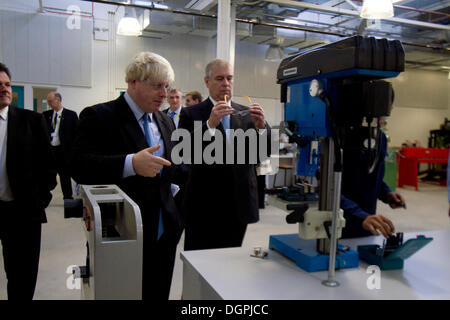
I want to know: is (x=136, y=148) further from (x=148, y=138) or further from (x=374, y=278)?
(x=374, y=278)

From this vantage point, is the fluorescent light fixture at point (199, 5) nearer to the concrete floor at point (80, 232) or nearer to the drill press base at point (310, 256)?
the concrete floor at point (80, 232)

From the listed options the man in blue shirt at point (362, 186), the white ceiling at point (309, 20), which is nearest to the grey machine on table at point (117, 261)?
the man in blue shirt at point (362, 186)

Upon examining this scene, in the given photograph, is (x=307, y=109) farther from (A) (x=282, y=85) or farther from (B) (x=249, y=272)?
(B) (x=249, y=272)

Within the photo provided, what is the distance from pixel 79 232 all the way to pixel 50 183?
2.26 m

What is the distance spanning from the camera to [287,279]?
3.51ft

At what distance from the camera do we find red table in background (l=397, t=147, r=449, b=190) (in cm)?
776

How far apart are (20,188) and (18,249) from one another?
1.02 ft

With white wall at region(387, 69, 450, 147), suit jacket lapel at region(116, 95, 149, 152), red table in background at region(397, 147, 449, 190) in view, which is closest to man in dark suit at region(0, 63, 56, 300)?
suit jacket lapel at region(116, 95, 149, 152)

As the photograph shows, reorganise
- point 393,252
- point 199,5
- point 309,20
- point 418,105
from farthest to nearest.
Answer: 1. point 418,105
2. point 309,20
3. point 199,5
4. point 393,252

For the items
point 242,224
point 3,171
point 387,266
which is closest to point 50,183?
point 3,171

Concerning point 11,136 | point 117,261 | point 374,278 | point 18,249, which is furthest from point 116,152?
point 374,278

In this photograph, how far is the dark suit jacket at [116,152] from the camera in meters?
1.42

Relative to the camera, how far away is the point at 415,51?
7.89 meters

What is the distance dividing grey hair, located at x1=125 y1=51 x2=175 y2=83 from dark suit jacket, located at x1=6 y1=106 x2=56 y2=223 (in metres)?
0.80
